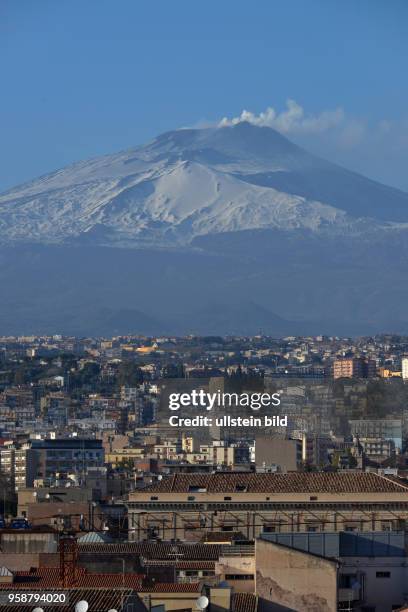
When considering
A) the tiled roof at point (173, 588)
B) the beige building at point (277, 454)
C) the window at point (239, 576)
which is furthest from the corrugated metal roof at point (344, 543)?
the beige building at point (277, 454)

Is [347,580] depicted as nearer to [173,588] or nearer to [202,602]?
[173,588]

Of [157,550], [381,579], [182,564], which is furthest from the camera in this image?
[157,550]

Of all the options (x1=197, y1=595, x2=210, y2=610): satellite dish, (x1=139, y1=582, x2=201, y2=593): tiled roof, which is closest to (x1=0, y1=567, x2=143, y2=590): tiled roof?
(x1=139, y1=582, x2=201, y2=593): tiled roof

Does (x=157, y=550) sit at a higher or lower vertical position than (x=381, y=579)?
higher

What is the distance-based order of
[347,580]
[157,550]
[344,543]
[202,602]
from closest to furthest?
[202,602]
[347,580]
[344,543]
[157,550]

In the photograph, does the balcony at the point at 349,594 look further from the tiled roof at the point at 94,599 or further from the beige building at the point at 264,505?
the beige building at the point at 264,505

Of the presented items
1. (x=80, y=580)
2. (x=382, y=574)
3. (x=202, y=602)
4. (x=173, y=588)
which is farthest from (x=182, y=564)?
(x=202, y=602)
